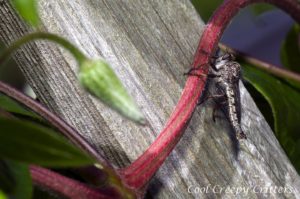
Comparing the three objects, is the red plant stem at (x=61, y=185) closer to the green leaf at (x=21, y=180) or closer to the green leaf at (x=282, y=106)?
the green leaf at (x=21, y=180)

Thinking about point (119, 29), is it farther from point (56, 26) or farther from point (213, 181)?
point (213, 181)

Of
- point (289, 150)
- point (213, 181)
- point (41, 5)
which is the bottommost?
point (289, 150)

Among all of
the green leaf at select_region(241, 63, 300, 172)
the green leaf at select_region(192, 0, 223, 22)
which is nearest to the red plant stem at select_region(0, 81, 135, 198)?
the green leaf at select_region(241, 63, 300, 172)

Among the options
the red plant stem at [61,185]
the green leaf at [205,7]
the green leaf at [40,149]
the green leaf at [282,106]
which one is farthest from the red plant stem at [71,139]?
the green leaf at [205,7]

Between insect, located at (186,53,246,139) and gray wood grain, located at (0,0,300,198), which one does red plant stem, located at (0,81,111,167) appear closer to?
gray wood grain, located at (0,0,300,198)

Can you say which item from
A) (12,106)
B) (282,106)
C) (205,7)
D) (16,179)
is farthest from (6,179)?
(205,7)

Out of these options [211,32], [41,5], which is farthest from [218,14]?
[41,5]
